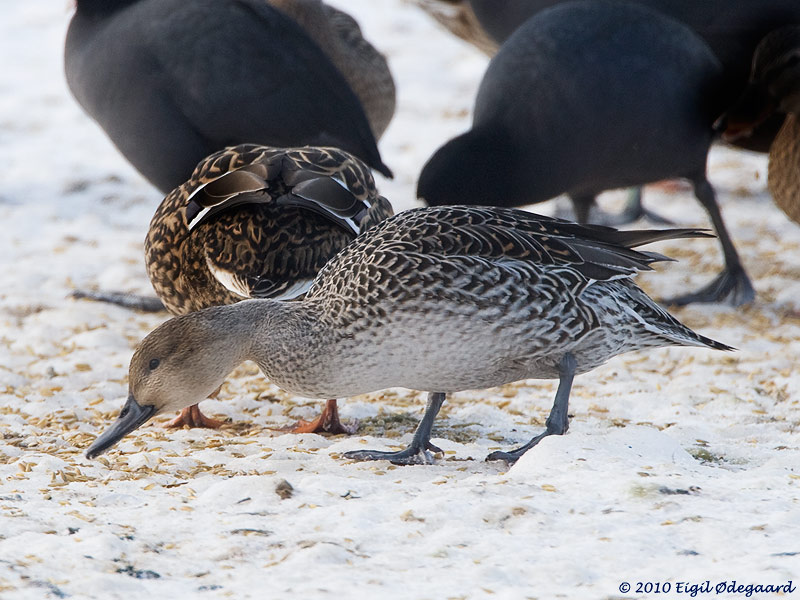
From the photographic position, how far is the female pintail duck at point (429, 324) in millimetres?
3346

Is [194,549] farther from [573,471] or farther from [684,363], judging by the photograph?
[684,363]

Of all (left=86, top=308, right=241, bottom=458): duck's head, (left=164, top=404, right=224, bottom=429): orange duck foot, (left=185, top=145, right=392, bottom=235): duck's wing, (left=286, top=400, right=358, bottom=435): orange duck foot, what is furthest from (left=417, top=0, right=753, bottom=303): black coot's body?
(left=86, top=308, right=241, bottom=458): duck's head

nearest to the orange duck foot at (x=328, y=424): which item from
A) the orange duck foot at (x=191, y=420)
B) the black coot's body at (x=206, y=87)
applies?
the orange duck foot at (x=191, y=420)

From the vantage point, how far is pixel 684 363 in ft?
16.0

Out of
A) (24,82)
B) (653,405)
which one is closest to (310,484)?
(653,405)

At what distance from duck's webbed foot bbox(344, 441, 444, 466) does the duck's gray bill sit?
65 centimetres

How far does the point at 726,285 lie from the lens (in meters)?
5.86

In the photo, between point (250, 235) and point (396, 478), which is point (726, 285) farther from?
point (396, 478)

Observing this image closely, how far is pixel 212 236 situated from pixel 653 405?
1.77 m

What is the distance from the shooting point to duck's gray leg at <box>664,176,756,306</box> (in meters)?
5.81

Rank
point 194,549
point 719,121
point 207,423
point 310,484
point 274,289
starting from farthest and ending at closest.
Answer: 1. point 719,121
2. point 207,423
3. point 274,289
4. point 310,484
5. point 194,549

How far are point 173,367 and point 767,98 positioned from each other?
12.8ft

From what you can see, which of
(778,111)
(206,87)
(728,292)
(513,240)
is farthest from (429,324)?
(778,111)

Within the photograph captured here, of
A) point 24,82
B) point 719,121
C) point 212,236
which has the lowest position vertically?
point 24,82
